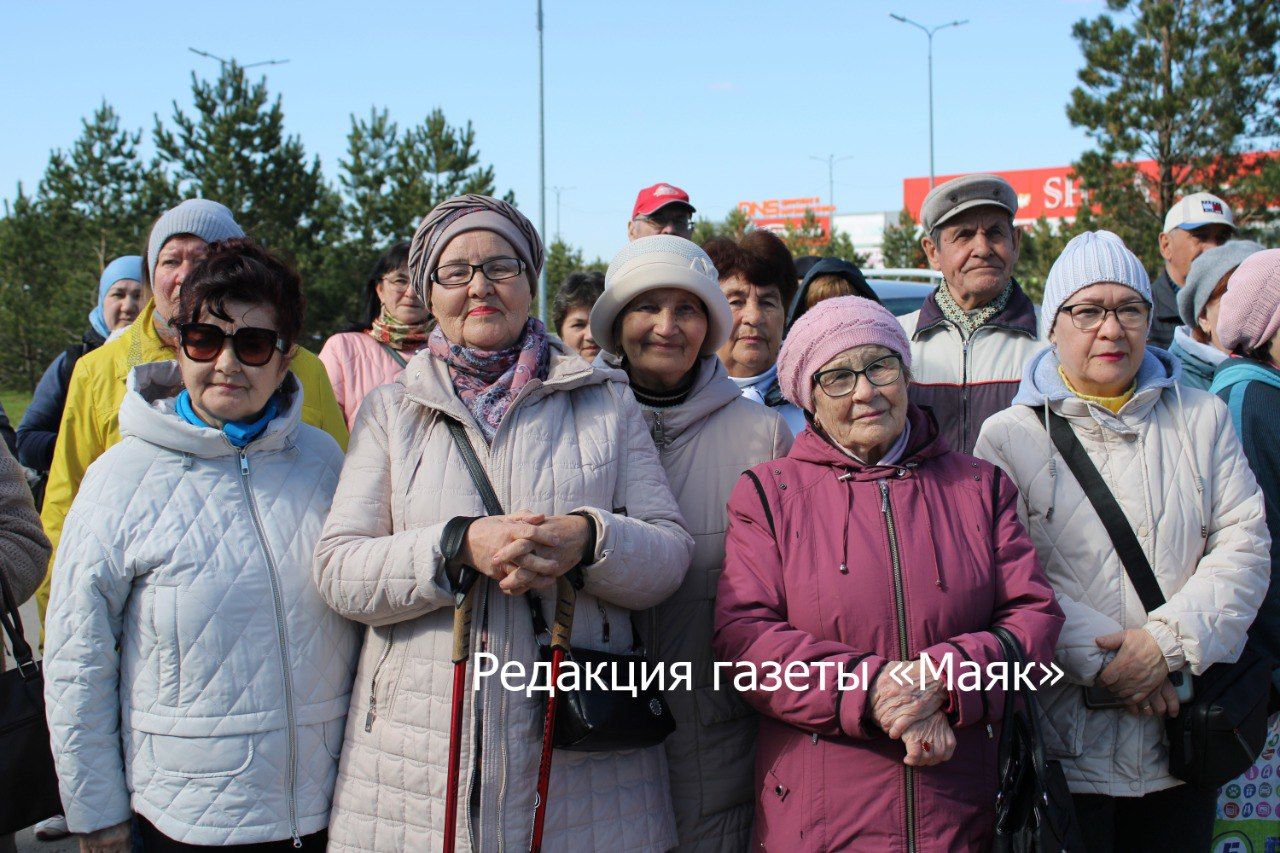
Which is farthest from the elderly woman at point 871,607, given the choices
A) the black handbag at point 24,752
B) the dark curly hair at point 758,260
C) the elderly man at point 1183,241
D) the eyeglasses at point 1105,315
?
the elderly man at point 1183,241

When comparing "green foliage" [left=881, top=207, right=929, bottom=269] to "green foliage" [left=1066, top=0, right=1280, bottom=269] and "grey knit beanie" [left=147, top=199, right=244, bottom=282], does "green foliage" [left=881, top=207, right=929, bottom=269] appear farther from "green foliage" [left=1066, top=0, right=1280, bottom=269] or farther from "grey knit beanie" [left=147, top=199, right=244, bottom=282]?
"grey knit beanie" [left=147, top=199, right=244, bottom=282]

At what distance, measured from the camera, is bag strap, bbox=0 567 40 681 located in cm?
269

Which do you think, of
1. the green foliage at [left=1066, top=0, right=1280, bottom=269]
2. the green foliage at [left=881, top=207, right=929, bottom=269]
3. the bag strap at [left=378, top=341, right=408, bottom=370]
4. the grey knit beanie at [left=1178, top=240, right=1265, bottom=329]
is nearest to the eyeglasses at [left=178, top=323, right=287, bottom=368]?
the bag strap at [left=378, top=341, right=408, bottom=370]

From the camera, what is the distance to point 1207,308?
4.40 meters

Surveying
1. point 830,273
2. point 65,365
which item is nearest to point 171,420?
point 830,273

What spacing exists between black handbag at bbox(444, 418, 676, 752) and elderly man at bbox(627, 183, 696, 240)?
10.1 feet

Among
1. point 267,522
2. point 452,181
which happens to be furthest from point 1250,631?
point 452,181

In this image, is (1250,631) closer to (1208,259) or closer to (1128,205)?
(1208,259)

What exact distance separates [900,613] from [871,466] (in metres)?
0.40

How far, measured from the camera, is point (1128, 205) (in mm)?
20141

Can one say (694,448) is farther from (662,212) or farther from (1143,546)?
(662,212)

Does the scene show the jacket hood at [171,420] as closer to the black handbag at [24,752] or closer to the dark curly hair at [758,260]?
the black handbag at [24,752]

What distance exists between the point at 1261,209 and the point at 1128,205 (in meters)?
2.27

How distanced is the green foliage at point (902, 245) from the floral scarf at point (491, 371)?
28.1 m
